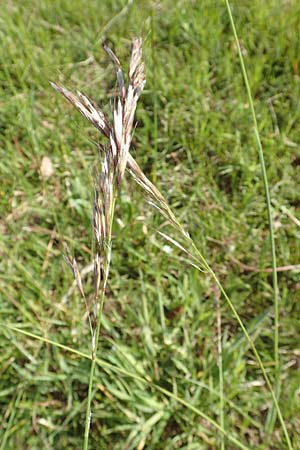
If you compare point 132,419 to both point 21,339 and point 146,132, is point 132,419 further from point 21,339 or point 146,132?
point 146,132

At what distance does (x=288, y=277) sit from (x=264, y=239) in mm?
145

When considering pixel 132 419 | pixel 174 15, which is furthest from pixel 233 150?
pixel 132 419

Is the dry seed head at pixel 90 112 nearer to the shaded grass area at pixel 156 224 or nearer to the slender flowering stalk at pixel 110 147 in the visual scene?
the slender flowering stalk at pixel 110 147

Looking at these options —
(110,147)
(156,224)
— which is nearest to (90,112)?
(110,147)

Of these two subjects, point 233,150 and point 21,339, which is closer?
point 21,339

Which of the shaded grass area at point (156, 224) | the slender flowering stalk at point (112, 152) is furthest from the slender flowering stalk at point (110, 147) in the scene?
the shaded grass area at point (156, 224)

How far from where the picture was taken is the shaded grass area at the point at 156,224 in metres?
1.59

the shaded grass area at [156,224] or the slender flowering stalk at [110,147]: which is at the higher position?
the slender flowering stalk at [110,147]

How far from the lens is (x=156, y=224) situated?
185 cm

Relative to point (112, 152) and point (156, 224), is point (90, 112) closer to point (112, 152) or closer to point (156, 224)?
point (112, 152)

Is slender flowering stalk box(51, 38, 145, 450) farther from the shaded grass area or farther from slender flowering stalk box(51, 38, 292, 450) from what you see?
the shaded grass area

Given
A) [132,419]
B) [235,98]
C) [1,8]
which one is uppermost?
[1,8]

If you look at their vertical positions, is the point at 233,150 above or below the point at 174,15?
below

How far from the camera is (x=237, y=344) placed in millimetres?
1609
